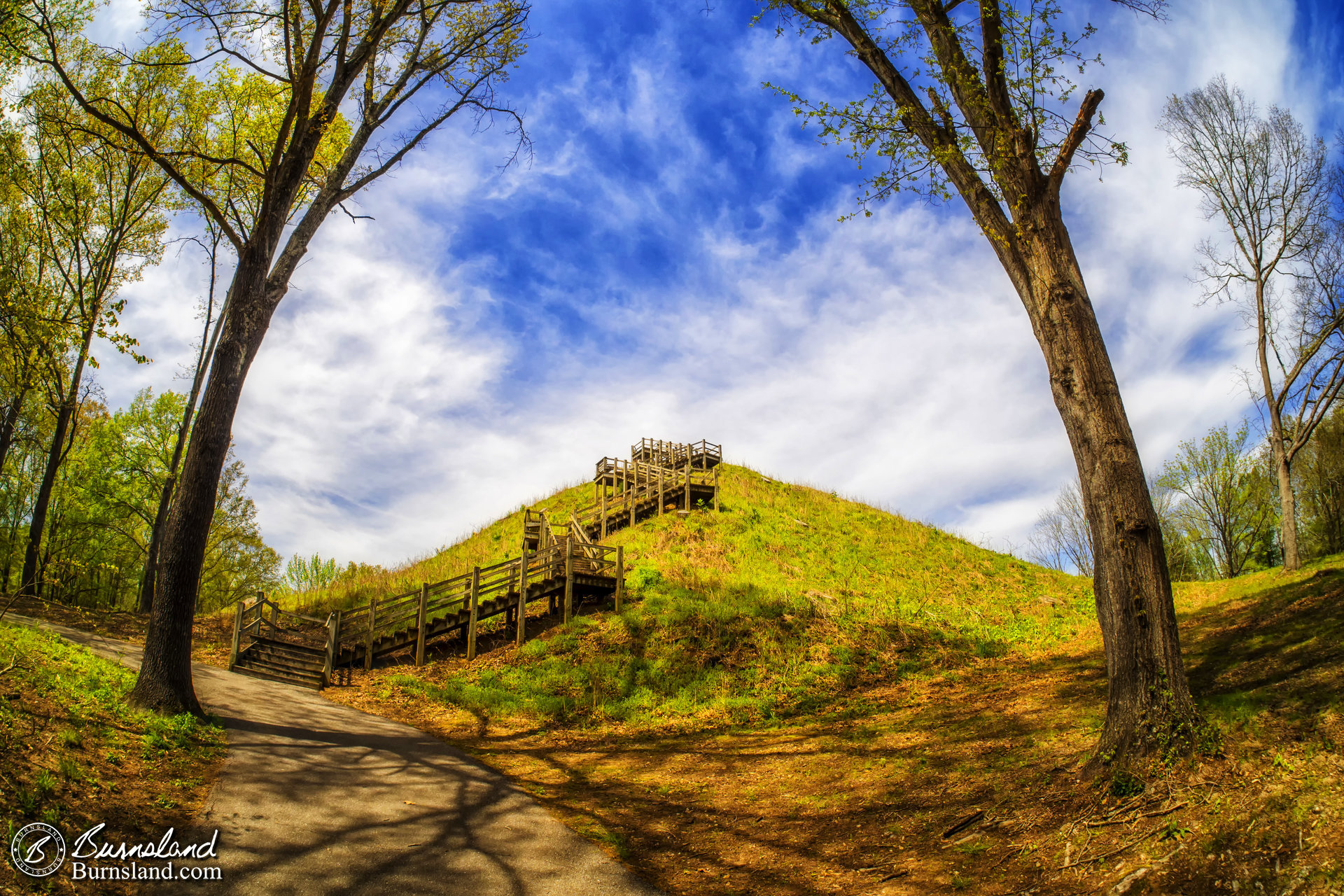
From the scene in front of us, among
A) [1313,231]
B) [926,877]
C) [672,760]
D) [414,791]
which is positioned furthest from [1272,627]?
[1313,231]

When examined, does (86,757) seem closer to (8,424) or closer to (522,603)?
(522,603)

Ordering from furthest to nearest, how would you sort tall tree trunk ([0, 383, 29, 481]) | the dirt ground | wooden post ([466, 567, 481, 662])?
tall tree trunk ([0, 383, 29, 481]), wooden post ([466, 567, 481, 662]), the dirt ground

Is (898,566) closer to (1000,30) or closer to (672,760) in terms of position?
(672,760)

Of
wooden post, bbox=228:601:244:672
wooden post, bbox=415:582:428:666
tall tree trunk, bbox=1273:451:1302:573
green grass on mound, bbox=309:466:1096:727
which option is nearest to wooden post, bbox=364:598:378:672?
wooden post, bbox=415:582:428:666

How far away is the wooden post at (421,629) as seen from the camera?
16.8 metres

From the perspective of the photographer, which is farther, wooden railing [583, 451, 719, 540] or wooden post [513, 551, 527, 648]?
wooden railing [583, 451, 719, 540]

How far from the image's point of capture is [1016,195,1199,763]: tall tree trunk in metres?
5.87

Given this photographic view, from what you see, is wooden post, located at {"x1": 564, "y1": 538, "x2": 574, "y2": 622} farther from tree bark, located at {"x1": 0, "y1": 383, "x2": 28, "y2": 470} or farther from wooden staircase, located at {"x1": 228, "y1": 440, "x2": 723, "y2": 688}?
tree bark, located at {"x1": 0, "y1": 383, "x2": 28, "y2": 470}

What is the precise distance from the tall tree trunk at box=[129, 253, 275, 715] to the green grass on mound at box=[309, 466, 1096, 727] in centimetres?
630

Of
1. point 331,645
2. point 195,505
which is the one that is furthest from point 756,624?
point 195,505

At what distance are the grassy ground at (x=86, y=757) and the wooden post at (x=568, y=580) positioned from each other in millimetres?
10061

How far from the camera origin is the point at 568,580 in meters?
18.4

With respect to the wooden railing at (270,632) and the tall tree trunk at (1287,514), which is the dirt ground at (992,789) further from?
the tall tree trunk at (1287,514)

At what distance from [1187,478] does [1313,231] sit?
19479 mm
